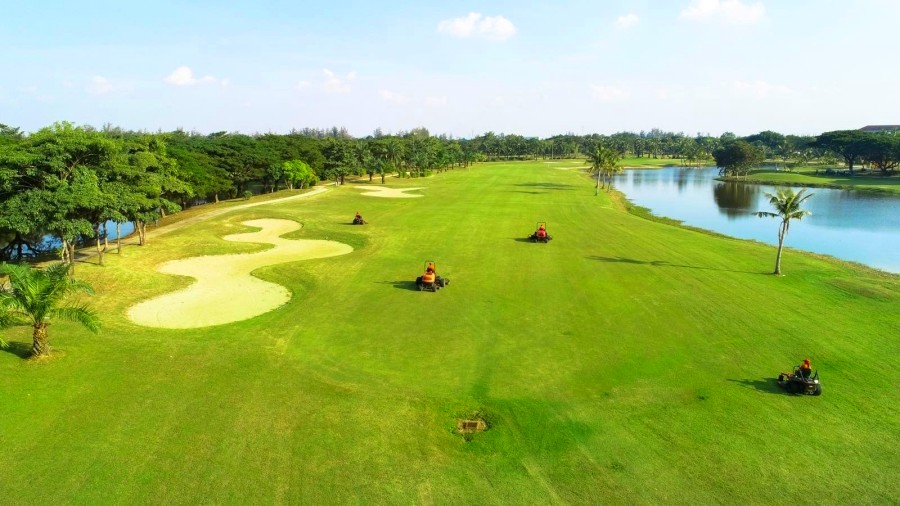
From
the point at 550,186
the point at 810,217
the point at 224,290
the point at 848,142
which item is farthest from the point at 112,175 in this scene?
the point at 848,142

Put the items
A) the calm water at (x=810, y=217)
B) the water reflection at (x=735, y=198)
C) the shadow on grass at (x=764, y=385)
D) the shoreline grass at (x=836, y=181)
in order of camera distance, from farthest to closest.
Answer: the shoreline grass at (x=836, y=181) < the water reflection at (x=735, y=198) < the calm water at (x=810, y=217) < the shadow on grass at (x=764, y=385)

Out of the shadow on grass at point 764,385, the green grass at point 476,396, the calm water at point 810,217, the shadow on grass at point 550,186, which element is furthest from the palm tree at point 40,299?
the shadow on grass at point 550,186

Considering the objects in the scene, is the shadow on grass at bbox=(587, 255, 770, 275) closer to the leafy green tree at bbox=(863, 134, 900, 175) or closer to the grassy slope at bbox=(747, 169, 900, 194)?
the grassy slope at bbox=(747, 169, 900, 194)

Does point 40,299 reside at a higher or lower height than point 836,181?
higher

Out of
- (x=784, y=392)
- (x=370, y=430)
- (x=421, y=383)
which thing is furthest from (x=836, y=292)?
(x=370, y=430)

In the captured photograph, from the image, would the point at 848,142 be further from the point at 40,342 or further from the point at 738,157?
the point at 40,342

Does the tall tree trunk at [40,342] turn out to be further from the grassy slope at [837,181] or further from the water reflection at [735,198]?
the grassy slope at [837,181]

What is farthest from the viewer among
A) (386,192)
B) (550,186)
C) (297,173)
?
(550,186)
